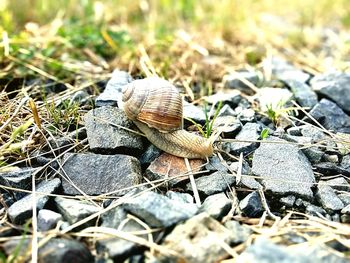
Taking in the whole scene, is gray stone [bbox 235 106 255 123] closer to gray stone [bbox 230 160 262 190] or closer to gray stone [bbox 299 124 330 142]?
gray stone [bbox 299 124 330 142]

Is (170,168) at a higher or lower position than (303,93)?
lower

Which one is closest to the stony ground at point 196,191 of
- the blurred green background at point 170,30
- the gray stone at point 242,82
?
the gray stone at point 242,82

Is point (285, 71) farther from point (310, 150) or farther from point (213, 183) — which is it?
point (213, 183)

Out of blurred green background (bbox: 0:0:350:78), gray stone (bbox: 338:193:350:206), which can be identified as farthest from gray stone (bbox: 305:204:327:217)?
blurred green background (bbox: 0:0:350:78)

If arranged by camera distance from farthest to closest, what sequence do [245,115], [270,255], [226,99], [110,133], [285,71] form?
[285,71] → [226,99] → [245,115] → [110,133] → [270,255]

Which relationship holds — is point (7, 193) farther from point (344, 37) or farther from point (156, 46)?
point (344, 37)

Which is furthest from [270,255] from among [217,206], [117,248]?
[117,248]

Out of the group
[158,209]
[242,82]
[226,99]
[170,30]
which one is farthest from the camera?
[170,30]
